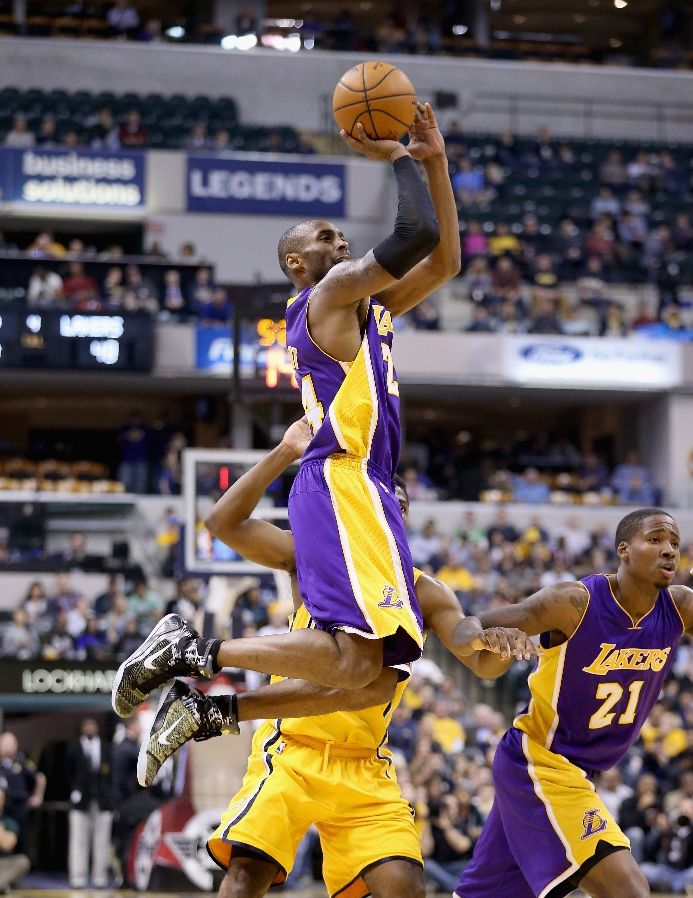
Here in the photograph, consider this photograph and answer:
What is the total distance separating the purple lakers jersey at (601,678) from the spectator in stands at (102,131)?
21.4 m

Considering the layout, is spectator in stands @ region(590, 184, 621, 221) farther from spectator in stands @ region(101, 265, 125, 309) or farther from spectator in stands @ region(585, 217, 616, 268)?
spectator in stands @ region(101, 265, 125, 309)

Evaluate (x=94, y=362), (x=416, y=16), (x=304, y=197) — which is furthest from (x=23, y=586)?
(x=416, y=16)

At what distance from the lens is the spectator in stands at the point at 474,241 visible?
25.1 metres

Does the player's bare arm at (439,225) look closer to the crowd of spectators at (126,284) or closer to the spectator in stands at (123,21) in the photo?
the crowd of spectators at (126,284)

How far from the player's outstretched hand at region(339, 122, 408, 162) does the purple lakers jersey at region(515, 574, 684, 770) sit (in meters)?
2.08

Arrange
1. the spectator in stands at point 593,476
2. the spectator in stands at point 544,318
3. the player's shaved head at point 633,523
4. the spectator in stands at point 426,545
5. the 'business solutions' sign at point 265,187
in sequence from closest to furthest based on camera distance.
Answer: the player's shaved head at point 633,523 → the spectator in stands at point 426,545 → the spectator in stands at point 593,476 → the spectator in stands at point 544,318 → the 'business solutions' sign at point 265,187

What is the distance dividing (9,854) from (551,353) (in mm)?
14174

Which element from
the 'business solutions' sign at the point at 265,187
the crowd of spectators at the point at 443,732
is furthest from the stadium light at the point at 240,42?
the crowd of spectators at the point at 443,732

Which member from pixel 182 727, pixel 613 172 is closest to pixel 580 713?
pixel 182 727

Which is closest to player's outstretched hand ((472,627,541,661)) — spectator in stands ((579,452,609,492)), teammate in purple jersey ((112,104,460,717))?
teammate in purple jersey ((112,104,460,717))

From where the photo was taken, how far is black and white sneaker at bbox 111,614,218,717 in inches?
218

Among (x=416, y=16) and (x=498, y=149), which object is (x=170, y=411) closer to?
(x=498, y=149)

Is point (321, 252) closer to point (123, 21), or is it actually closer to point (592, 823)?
point (592, 823)

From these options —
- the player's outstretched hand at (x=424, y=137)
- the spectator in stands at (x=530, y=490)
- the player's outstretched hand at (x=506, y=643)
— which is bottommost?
the spectator in stands at (x=530, y=490)
